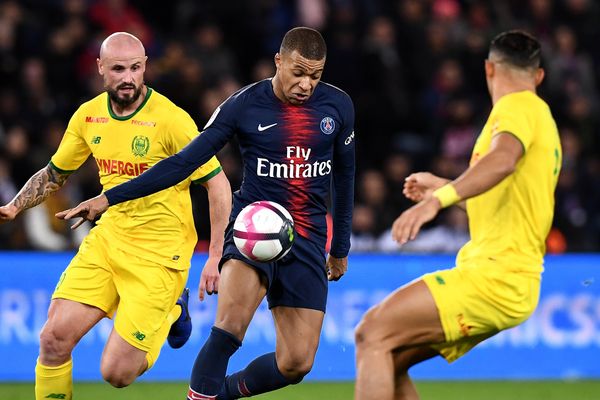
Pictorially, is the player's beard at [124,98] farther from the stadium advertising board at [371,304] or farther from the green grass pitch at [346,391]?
the stadium advertising board at [371,304]

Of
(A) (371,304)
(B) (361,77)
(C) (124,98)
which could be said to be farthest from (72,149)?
(B) (361,77)

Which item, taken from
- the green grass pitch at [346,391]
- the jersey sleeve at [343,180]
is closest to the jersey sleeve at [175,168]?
the jersey sleeve at [343,180]

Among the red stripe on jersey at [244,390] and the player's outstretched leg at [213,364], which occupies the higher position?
the player's outstretched leg at [213,364]

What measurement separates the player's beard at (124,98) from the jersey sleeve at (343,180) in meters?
1.26

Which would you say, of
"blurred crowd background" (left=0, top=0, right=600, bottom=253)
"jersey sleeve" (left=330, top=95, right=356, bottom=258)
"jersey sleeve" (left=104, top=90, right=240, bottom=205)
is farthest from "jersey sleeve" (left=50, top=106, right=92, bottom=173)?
"blurred crowd background" (left=0, top=0, right=600, bottom=253)

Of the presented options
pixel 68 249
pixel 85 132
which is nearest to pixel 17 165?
pixel 68 249

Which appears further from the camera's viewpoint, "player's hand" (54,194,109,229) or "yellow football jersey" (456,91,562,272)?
"player's hand" (54,194,109,229)

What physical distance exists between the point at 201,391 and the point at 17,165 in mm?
5930

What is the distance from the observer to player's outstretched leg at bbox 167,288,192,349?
25.7ft

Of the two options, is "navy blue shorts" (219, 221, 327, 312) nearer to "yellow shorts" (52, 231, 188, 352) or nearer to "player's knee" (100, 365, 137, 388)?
"yellow shorts" (52, 231, 188, 352)

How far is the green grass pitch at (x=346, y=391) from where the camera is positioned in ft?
30.9

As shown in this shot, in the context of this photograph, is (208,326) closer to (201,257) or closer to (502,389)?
(201,257)

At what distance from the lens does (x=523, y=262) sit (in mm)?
5836

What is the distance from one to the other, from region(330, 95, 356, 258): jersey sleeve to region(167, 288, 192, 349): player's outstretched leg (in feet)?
3.59
